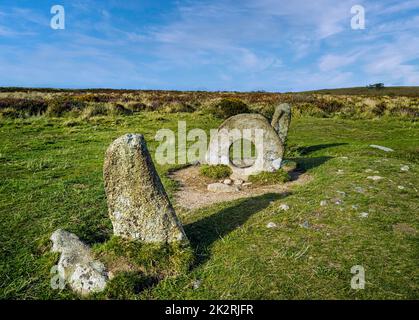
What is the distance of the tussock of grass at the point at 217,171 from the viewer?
36.7 feet

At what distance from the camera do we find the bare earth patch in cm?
909

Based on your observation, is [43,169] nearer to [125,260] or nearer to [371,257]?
[125,260]

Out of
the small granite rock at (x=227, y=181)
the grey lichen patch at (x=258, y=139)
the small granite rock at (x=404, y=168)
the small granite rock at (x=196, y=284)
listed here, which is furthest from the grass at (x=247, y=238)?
the small granite rock at (x=227, y=181)

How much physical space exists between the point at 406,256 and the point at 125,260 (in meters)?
4.30

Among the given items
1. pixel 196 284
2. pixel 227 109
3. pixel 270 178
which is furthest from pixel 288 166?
pixel 227 109

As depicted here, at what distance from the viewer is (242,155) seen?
14039 millimetres

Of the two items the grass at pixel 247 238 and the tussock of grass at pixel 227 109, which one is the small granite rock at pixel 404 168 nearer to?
the grass at pixel 247 238

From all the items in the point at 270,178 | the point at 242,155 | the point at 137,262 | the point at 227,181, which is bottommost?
the point at 137,262

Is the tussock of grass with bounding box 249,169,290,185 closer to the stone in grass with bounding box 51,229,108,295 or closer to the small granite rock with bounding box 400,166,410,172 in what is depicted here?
the small granite rock with bounding box 400,166,410,172

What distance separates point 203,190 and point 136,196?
4.37m

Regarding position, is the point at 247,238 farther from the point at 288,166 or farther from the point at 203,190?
the point at 288,166

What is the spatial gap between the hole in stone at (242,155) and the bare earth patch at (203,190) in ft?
4.66

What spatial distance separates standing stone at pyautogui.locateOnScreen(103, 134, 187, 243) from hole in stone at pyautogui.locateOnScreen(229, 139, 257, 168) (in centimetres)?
609
